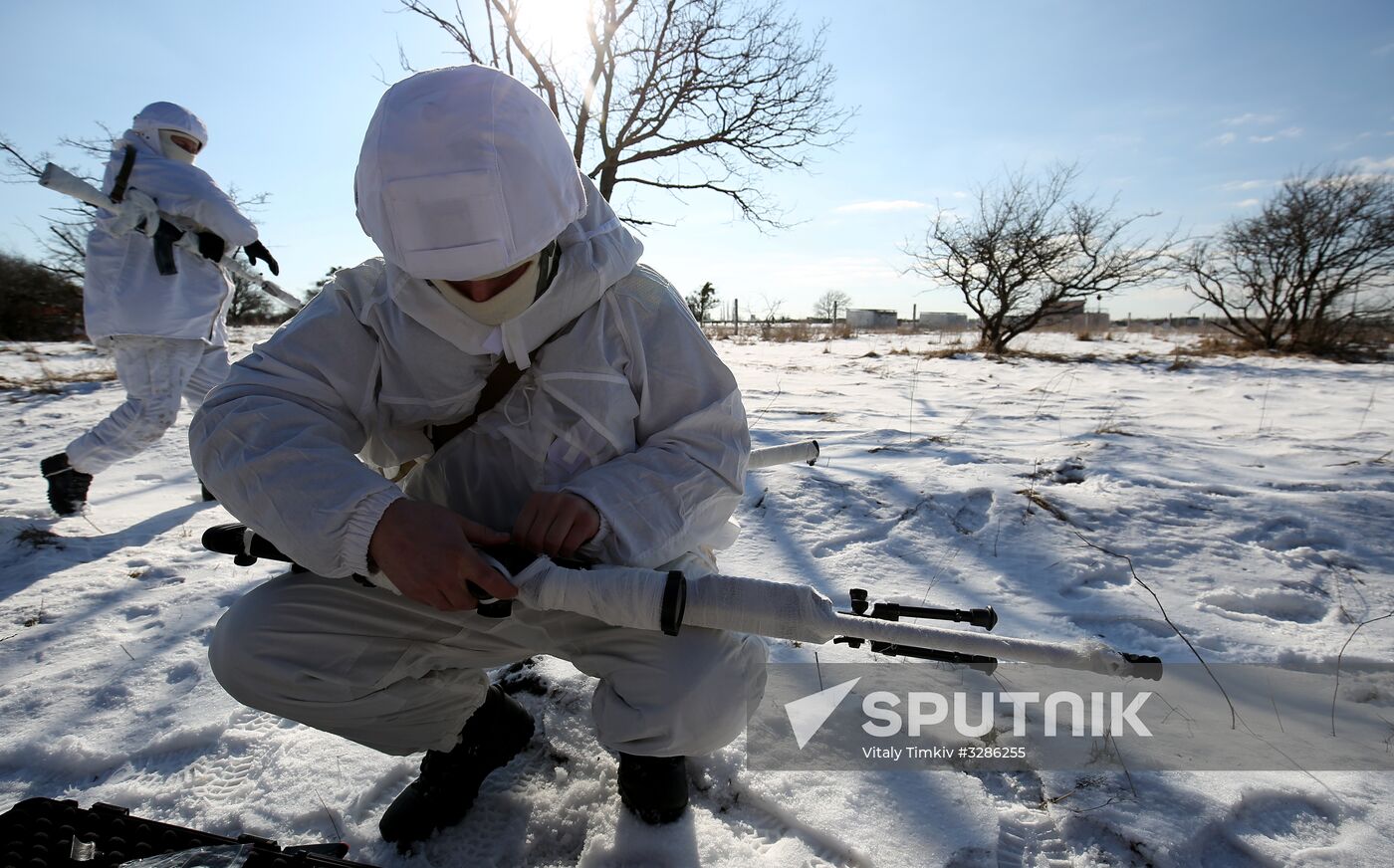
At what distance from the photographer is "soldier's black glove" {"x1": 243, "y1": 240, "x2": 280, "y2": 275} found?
3795mm

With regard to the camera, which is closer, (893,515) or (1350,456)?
(893,515)

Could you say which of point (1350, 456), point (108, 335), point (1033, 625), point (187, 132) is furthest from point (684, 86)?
point (1033, 625)

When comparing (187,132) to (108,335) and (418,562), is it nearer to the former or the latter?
(108,335)

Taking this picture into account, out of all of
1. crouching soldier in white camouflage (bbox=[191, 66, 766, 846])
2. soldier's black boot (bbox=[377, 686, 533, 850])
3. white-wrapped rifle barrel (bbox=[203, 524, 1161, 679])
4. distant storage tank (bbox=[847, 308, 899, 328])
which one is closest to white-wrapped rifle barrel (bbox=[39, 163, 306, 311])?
crouching soldier in white camouflage (bbox=[191, 66, 766, 846])

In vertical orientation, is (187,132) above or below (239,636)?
above

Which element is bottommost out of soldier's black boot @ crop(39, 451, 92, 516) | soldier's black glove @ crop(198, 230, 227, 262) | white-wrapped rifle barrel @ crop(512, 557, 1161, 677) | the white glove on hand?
soldier's black boot @ crop(39, 451, 92, 516)

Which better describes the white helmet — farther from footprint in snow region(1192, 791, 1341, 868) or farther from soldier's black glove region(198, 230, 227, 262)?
footprint in snow region(1192, 791, 1341, 868)

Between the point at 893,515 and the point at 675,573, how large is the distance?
1963 mm

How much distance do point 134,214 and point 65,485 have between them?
138 centimetres

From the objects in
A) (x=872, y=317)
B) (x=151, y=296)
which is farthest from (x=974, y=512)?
(x=872, y=317)

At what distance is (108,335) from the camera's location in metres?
3.29

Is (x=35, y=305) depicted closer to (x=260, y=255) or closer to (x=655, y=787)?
(x=260, y=255)

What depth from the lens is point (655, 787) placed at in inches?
49.5

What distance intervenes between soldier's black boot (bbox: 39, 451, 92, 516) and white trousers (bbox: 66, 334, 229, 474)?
4cm
